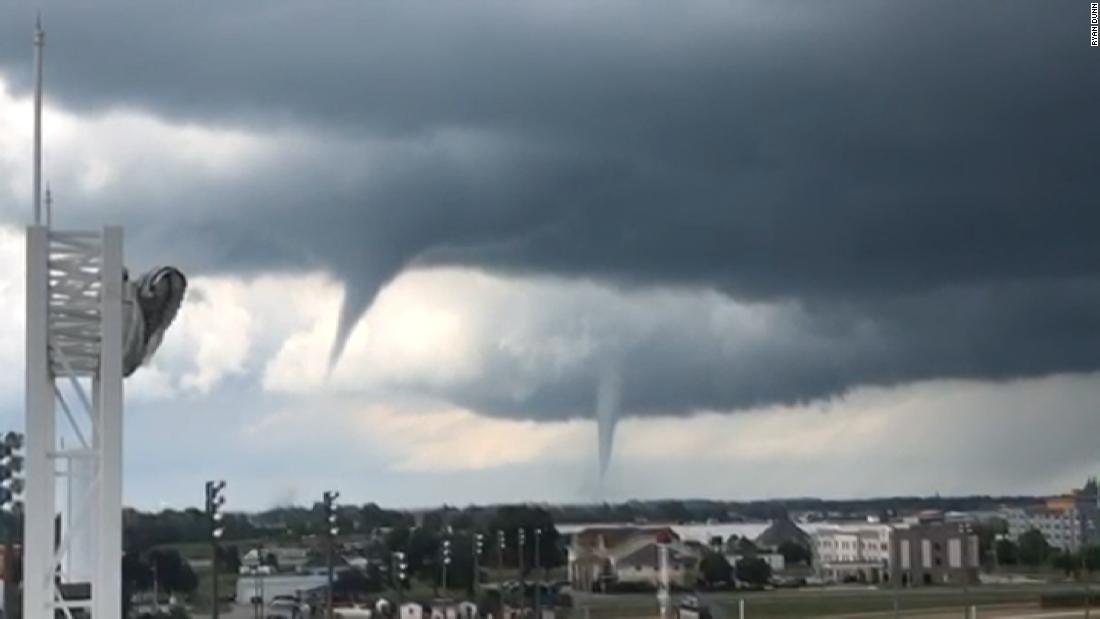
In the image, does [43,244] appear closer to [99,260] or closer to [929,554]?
[99,260]

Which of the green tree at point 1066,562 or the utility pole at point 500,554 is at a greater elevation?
the utility pole at point 500,554

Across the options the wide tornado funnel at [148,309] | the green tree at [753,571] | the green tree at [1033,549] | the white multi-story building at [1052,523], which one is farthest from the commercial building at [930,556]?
the wide tornado funnel at [148,309]

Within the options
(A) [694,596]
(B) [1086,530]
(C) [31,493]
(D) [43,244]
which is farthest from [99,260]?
(B) [1086,530]

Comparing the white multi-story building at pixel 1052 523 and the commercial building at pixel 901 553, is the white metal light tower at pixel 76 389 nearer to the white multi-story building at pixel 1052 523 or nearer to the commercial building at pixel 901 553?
the commercial building at pixel 901 553

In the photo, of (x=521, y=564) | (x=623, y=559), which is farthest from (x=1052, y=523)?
(x=521, y=564)

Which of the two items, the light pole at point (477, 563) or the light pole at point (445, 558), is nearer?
the light pole at point (445, 558)

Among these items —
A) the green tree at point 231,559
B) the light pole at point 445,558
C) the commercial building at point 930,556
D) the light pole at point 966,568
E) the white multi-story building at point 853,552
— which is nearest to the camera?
the light pole at point 966,568

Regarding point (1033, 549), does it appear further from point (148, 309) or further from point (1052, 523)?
point (148, 309)
